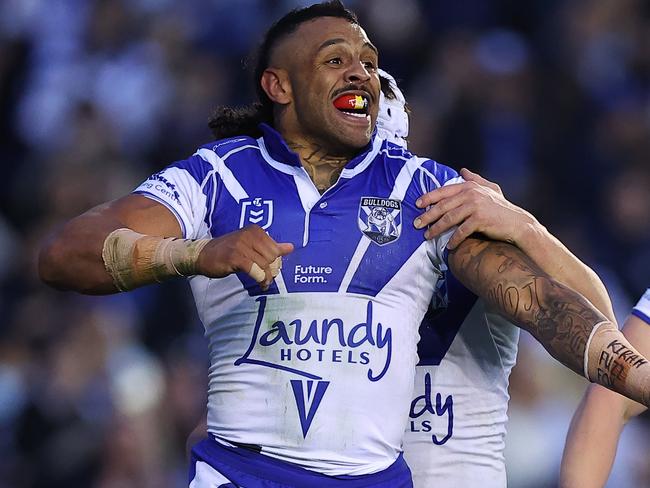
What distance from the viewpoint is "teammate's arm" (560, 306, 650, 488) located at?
16.6ft

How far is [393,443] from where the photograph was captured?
15.3ft

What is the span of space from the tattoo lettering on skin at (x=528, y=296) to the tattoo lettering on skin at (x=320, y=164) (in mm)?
586

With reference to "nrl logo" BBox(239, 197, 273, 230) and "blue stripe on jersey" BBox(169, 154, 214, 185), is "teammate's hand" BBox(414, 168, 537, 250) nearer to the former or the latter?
"nrl logo" BBox(239, 197, 273, 230)

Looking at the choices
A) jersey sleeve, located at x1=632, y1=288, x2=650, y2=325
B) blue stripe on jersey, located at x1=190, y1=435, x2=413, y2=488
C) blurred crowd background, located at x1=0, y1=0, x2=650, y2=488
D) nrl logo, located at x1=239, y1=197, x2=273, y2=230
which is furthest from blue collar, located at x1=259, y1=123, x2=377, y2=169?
blurred crowd background, located at x1=0, y1=0, x2=650, y2=488

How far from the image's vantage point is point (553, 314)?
14.4ft

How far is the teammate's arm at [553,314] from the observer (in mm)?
4094

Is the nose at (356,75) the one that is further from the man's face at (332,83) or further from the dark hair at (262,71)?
the dark hair at (262,71)

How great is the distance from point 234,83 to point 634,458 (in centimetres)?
451

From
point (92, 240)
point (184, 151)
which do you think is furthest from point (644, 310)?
point (184, 151)

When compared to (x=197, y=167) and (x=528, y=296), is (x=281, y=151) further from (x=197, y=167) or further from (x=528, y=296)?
(x=528, y=296)

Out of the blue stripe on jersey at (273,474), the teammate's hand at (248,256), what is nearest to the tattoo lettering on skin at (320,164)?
the teammate's hand at (248,256)

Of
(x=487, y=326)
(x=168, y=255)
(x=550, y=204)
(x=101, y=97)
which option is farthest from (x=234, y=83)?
(x=168, y=255)

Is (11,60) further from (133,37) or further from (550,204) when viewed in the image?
(550,204)

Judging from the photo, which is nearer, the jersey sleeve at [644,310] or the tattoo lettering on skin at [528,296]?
the tattoo lettering on skin at [528,296]
